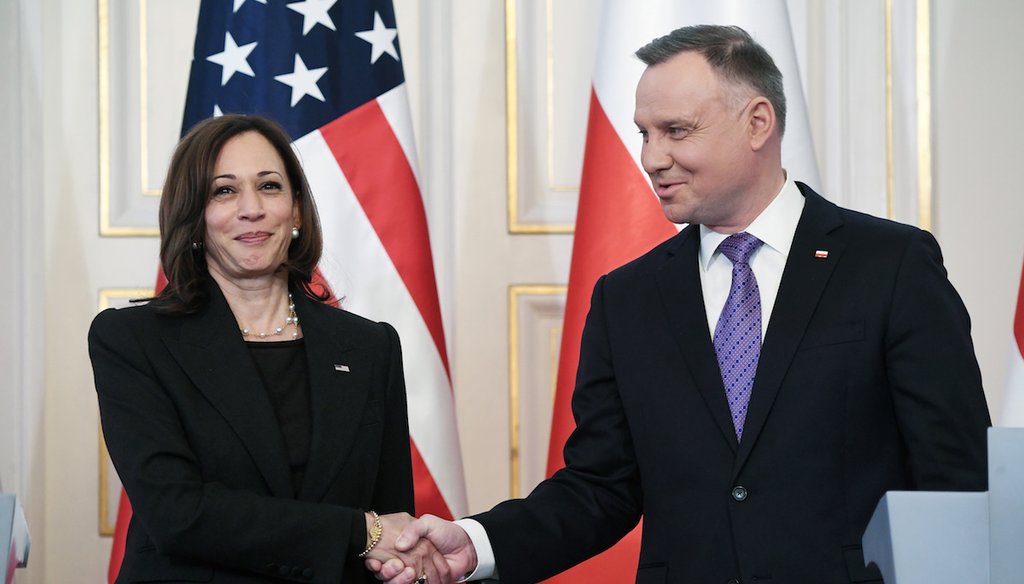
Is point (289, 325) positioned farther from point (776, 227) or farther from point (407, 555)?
point (776, 227)

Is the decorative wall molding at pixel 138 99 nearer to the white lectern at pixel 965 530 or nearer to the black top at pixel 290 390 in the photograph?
the black top at pixel 290 390

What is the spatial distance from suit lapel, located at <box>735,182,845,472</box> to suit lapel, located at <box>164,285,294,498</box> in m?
0.79

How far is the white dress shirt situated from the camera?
214cm

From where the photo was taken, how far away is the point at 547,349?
3.85 meters

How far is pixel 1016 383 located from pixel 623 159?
3.54 feet

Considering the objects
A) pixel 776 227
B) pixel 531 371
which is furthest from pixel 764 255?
pixel 531 371

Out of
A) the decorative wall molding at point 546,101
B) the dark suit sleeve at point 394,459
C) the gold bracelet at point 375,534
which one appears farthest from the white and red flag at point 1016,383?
the gold bracelet at point 375,534

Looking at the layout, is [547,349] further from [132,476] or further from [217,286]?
[132,476]

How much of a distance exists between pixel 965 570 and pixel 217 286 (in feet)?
5.02

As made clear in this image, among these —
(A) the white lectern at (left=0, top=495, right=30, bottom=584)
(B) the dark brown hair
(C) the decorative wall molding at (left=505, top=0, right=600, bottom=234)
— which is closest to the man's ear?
(B) the dark brown hair

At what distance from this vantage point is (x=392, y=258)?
3131 mm

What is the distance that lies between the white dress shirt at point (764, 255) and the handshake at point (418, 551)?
61 centimetres

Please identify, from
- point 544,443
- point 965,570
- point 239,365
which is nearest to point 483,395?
point 544,443

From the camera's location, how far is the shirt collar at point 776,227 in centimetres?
216
